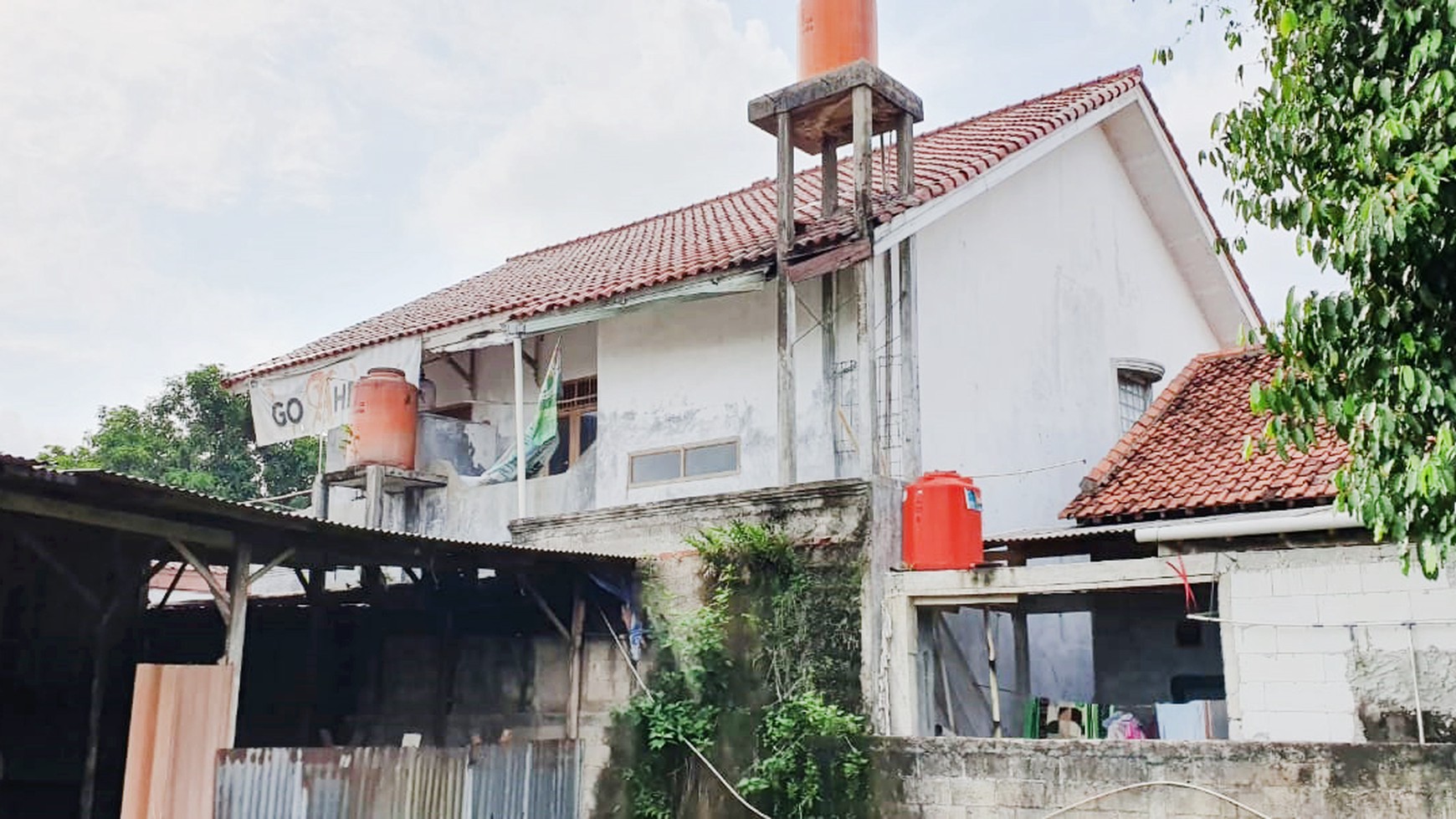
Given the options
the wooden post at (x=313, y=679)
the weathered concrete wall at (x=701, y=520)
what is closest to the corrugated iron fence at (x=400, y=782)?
the weathered concrete wall at (x=701, y=520)

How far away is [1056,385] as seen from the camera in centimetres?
1359

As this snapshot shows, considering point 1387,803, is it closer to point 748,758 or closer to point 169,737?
point 748,758

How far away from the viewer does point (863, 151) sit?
11.4 metres

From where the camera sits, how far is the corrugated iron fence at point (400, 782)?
8.59 metres

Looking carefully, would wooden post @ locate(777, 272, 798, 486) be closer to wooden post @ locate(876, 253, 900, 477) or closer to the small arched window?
wooden post @ locate(876, 253, 900, 477)

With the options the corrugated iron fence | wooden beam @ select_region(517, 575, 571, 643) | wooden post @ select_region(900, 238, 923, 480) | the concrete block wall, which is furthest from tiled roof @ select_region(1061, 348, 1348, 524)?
the corrugated iron fence

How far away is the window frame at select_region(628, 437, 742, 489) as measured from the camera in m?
12.4

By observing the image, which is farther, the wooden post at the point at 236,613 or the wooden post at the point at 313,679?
the wooden post at the point at 313,679

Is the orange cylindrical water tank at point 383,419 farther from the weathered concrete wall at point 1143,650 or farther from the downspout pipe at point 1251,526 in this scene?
the downspout pipe at point 1251,526

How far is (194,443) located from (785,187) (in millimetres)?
17065

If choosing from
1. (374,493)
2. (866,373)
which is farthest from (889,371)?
(374,493)

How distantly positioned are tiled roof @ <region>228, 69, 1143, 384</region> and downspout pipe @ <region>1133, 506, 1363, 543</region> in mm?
3479

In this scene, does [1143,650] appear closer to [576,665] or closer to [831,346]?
[831,346]

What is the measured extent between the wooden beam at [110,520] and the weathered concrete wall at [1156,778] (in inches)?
198
